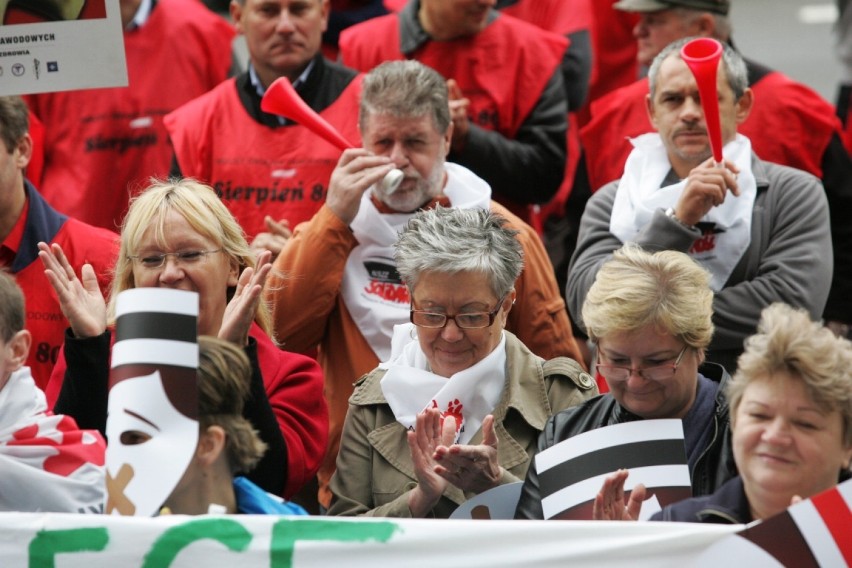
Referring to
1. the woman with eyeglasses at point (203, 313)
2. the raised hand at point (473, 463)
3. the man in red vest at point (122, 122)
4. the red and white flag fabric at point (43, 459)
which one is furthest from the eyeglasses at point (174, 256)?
the man in red vest at point (122, 122)

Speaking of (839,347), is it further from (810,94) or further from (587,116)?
(587,116)

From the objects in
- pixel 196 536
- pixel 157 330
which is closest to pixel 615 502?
pixel 196 536

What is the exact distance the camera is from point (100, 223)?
6.21 metres

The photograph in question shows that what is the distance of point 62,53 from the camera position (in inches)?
164

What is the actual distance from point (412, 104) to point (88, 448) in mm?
1705

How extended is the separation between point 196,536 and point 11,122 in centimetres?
228

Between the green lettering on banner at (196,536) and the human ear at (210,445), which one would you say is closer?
the green lettering on banner at (196,536)

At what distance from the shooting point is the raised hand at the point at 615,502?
3.34 m

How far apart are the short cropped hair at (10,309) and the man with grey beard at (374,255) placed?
3.52 feet

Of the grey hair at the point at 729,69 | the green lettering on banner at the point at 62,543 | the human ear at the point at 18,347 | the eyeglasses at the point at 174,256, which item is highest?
the grey hair at the point at 729,69

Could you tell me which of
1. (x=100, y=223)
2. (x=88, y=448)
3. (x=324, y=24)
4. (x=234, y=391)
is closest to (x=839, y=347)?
(x=234, y=391)

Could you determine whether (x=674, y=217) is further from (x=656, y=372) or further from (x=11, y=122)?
(x=11, y=122)

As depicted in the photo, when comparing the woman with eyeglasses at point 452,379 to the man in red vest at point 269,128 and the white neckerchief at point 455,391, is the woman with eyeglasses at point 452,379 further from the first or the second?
the man in red vest at point 269,128

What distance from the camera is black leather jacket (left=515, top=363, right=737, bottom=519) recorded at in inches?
143
